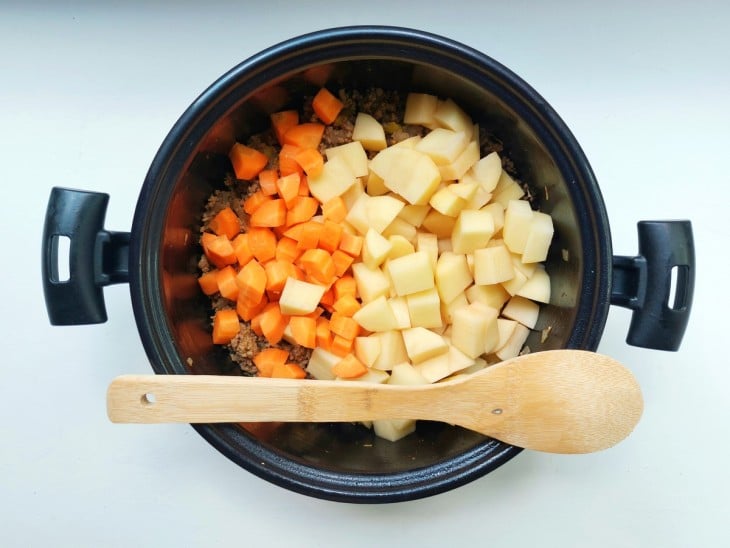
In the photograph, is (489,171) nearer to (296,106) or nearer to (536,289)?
(536,289)

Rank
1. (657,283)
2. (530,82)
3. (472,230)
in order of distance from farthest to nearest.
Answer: (530,82)
(472,230)
(657,283)

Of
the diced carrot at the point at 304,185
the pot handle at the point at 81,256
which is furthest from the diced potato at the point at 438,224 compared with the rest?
the pot handle at the point at 81,256

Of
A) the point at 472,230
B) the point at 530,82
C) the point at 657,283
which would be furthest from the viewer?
the point at 530,82

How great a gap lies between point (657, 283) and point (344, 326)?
1.60 feet

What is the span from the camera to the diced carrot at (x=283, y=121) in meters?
1.11

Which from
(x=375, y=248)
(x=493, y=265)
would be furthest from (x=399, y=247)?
(x=493, y=265)

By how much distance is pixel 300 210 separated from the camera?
3.60ft

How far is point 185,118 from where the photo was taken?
3.02ft

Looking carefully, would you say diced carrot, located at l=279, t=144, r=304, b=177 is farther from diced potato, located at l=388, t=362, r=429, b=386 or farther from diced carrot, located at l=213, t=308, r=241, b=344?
diced potato, located at l=388, t=362, r=429, b=386

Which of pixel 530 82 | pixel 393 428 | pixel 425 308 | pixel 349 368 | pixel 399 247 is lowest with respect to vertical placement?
pixel 393 428

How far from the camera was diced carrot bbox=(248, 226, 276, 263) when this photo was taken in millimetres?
1109

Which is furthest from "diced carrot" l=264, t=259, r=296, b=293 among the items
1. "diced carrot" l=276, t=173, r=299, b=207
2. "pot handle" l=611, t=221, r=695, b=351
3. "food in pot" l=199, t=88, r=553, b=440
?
"pot handle" l=611, t=221, r=695, b=351

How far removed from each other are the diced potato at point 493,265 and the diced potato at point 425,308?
0.08 meters

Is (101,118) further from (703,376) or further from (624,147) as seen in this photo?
(703,376)
